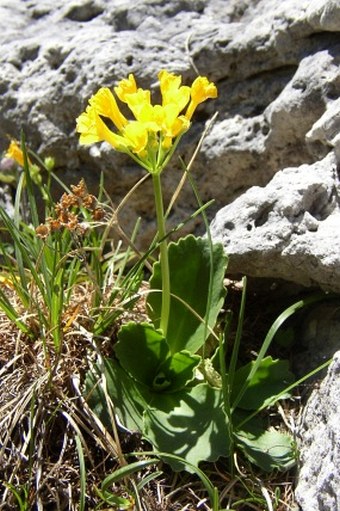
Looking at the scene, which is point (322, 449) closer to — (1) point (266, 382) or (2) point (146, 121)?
(1) point (266, 382)

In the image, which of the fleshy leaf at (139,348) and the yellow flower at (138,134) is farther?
the fleshy leaf at (139,348)

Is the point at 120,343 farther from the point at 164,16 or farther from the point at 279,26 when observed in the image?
the point at 164,16

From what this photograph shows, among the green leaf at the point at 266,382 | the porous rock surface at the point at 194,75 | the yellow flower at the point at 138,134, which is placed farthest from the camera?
the porous rock surface at the point at 194,75

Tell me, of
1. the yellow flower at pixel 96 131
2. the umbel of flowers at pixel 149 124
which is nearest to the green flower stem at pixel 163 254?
the umbel of flowers at pixel 149 124

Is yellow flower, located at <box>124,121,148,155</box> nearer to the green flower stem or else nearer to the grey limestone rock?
the green flower stem

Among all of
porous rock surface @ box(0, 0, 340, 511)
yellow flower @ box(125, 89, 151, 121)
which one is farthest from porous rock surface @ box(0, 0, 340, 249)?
yellow flower @ box(125, 89, 151, 121)

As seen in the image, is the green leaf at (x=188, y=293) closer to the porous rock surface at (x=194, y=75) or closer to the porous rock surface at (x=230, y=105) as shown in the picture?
the porous rock surface at (x=230, y=105)
